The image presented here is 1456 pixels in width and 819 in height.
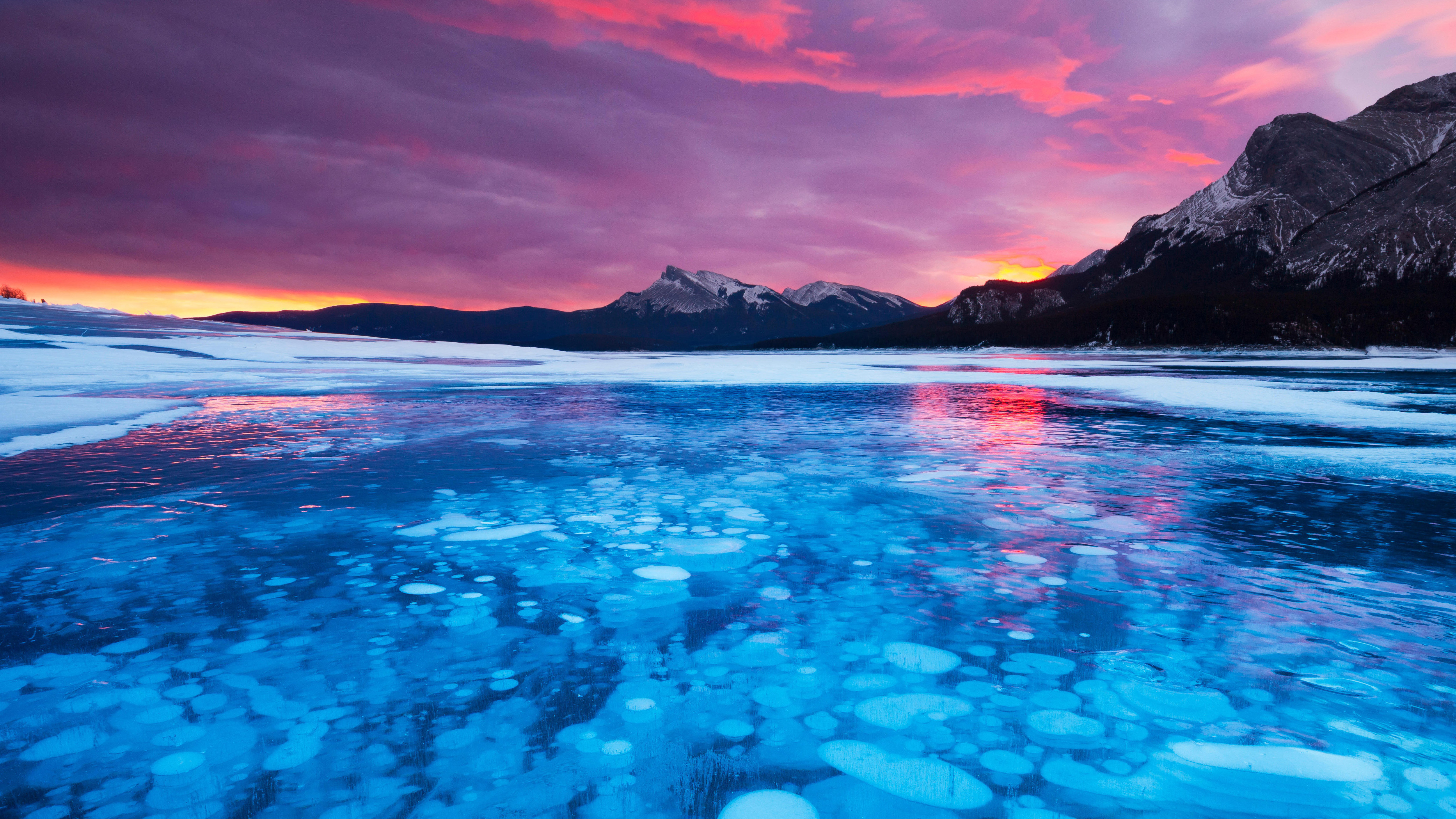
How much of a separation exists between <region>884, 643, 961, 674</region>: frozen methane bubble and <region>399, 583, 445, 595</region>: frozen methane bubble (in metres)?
3.07

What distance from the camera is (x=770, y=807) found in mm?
2518

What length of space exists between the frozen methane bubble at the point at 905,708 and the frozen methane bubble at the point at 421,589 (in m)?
3.04

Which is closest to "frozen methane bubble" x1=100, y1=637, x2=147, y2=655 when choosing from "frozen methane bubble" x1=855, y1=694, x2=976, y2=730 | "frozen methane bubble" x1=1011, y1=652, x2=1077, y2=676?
"frozen methane bubble" x1=855, y1=694, x2=976, y2=730

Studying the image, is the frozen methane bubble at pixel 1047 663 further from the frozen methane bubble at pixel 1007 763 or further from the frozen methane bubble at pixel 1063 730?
the frozen methane bubble at pixel 1007 763

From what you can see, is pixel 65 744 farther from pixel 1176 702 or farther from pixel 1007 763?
pixel 1176 702

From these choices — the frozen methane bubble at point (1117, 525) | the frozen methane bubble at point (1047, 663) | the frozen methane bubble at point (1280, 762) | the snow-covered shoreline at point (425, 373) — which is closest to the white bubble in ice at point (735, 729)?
the frozen methane bubble at point (1047, 663)

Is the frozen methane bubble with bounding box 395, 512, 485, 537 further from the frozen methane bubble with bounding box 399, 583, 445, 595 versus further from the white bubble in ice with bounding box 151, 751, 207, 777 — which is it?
the white bubble in ice with bounding box 151, 751, 207, 777

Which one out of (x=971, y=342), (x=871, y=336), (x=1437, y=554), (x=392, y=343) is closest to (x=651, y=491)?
(x=1437, y=554)

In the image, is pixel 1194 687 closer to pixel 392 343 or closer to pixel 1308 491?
pixel 1308 491

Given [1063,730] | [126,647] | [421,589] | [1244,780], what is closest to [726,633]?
[1063,730]

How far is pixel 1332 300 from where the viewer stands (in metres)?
113

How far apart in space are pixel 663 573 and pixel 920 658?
6.88ft

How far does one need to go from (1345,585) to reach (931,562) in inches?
109

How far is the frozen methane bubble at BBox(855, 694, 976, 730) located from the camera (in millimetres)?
3094
